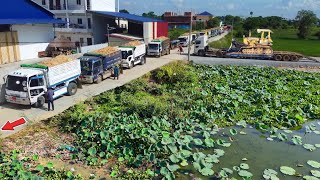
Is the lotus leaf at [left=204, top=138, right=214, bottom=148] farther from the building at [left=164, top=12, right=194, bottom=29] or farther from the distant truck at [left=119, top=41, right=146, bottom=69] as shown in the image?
the building at [left=164, top=12, right=194, bottom=29]

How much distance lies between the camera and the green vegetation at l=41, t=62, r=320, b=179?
12.0 m

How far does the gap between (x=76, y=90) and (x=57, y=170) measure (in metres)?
9.81

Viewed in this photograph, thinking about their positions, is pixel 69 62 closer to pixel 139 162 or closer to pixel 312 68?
pixel 139 162

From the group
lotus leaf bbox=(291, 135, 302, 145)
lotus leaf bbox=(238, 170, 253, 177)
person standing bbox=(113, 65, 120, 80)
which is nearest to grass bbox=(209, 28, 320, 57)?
person standing bbox=(113, 65, 120, 80)

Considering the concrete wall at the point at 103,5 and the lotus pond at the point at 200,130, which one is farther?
the concrete wall at the point at 103,5

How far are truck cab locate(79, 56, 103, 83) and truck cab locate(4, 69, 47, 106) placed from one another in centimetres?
498

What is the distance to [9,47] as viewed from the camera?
2417 cm

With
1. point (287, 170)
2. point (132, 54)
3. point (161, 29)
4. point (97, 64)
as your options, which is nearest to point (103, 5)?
point (161, 29)

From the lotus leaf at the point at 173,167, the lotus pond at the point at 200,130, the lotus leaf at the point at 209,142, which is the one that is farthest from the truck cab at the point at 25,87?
the lotus leaf at the point at 209,142

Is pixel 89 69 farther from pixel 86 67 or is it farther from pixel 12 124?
pixel 12 124

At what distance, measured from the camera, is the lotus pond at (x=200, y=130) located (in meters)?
11.7

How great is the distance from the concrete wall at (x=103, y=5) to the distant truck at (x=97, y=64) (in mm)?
16634

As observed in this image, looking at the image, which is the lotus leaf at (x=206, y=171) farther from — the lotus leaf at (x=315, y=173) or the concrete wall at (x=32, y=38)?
the concrete wall at (x=32, y=38)

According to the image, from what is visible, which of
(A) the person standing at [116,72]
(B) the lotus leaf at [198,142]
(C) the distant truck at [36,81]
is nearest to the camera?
(B) the lotus leaf at [198,142]
